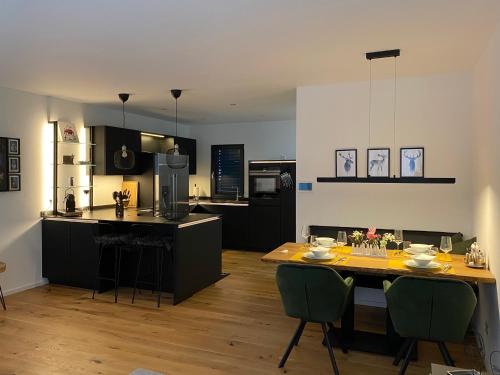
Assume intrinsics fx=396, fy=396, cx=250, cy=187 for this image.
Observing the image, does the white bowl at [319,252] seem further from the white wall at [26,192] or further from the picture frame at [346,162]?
the white wall at [26,192]

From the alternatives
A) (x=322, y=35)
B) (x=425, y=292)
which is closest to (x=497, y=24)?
(x=322, y=35)

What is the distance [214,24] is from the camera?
2734 millimetres

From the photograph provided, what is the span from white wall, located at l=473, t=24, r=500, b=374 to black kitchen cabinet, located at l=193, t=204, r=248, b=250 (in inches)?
167

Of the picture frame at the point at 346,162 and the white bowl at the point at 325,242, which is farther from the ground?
the picture frame at the point at 346,162

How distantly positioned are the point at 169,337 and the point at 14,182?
9.28 ft

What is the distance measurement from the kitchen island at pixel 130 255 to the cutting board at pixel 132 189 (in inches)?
49.2

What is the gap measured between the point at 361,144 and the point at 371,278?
1489 mm

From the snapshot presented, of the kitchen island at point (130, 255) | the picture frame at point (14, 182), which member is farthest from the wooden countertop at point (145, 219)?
the picture frame at point (14, 182)

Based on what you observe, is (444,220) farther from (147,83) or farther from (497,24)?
(147,83)

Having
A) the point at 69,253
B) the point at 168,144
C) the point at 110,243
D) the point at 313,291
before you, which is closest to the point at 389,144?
the point at 313,291

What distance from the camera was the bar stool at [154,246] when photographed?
4504mm

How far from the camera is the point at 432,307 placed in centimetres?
253

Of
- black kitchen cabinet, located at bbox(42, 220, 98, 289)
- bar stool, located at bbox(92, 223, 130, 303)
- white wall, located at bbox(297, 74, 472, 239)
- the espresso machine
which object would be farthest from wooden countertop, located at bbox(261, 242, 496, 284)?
black kitchen cabinet, located at bbox(42, 220, 98, 289)

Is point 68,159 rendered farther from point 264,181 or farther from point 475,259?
point 475,259
